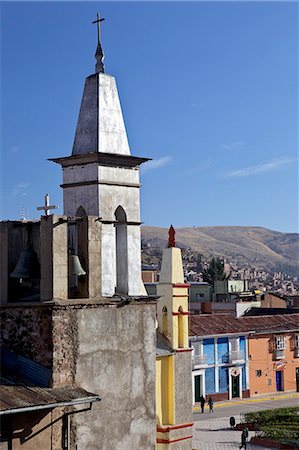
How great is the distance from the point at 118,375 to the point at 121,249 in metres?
4.46

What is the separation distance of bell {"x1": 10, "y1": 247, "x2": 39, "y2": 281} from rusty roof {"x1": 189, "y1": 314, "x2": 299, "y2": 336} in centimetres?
2993

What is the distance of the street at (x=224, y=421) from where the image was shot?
3103 cm

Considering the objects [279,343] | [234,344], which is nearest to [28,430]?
[234,344]

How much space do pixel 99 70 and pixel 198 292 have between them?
53.8 metres

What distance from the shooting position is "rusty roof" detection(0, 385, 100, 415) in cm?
1048

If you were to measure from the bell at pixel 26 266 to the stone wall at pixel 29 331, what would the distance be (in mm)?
526

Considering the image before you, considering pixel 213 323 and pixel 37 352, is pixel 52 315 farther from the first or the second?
pixel 213 323

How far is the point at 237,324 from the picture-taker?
4609 cm

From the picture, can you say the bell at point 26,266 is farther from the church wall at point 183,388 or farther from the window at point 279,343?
the window at point 279,343

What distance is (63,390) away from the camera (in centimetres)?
1138

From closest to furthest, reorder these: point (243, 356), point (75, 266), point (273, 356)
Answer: point (75, 266)
point (243, 356)
point (273, 356)

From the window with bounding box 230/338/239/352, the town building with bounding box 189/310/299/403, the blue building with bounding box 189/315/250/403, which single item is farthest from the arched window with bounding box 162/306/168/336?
the window with bounding box 230/338/239/352

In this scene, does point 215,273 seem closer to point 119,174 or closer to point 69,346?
point 119,174

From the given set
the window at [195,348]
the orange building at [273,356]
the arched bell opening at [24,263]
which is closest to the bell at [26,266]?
the arched bell opening at [24,263]
